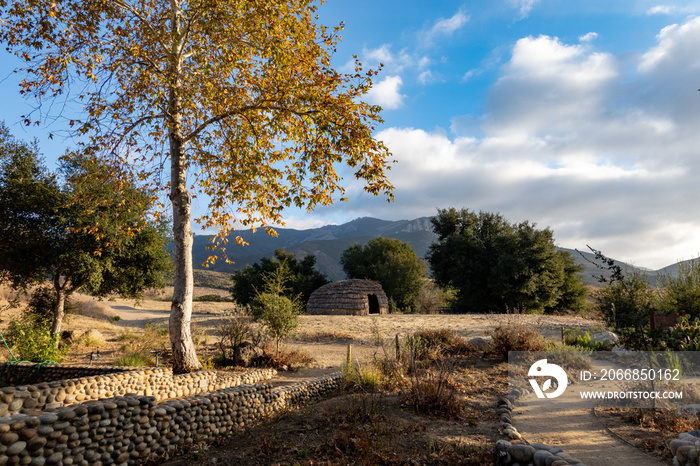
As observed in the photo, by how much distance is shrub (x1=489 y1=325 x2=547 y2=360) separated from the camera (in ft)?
30.8

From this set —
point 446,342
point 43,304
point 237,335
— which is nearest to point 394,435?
point 446,342

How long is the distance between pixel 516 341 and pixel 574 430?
4077mm

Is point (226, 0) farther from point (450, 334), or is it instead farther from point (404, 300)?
point (404, 300)

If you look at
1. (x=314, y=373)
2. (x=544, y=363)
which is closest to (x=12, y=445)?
(x=314, y=373)

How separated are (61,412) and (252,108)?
6.76 meters

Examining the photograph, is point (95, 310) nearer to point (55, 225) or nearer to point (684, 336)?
point (55, 225)

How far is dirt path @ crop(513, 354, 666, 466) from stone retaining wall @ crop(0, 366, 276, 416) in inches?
233

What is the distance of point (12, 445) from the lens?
439cm

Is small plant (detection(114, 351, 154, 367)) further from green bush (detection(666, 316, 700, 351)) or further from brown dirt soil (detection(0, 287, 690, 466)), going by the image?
green bush (detection(666, 316, 700, 351))

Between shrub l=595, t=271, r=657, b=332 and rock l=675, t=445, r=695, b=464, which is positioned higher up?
shrub l=595, t=271, r=657, b=332

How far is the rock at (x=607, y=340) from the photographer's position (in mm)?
11383

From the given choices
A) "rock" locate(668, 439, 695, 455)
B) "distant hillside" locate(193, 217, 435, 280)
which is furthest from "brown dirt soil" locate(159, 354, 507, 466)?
"distant hillside" locate(193, 217, 435, 280)

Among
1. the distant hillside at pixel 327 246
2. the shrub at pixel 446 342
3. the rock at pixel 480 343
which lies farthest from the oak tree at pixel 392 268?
the distant hillside at pixel 327 246

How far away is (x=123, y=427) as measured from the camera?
17.2ft
